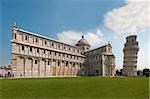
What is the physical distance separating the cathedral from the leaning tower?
7.40 m

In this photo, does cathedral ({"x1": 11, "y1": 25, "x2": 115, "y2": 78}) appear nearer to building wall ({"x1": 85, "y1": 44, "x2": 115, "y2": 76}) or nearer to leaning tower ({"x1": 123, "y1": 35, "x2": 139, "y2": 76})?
building wall ({"x1": 85, "y1": 44, "x2": 115, "y2": 76})

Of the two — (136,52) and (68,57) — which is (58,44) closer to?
(68,57)

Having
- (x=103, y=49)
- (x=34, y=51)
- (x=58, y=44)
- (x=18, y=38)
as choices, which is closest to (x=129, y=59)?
(x=103, y=49)

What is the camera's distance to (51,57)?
67438 millimetres

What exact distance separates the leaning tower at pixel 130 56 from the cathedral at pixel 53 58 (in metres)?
7.40

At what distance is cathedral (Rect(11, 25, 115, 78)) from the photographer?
53.8m

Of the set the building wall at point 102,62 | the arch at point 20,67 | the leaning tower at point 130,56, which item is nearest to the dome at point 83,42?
the building wall at point 102,62

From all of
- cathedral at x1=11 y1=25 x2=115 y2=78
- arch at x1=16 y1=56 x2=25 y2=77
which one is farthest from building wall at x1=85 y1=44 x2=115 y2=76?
arch at x1=16 y1=56 x2=25 y2=77

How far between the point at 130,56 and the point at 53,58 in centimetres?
3408

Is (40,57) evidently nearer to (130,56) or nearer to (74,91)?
(130,56)

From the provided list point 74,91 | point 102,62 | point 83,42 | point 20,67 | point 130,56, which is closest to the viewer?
point 74,91

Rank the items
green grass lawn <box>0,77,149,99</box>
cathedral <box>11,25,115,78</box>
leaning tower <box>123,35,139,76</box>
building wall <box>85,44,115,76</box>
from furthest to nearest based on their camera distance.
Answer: leaning tower <box>123,35,139,76</box>, building wall <box>85,44,115,76</box>, cathedral <box>11,25,115,78</box>, green grass lawn <box>0,77,149,99</box>

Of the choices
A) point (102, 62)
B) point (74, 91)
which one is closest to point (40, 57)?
point (102, 62)

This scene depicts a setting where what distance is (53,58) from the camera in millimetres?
68500
